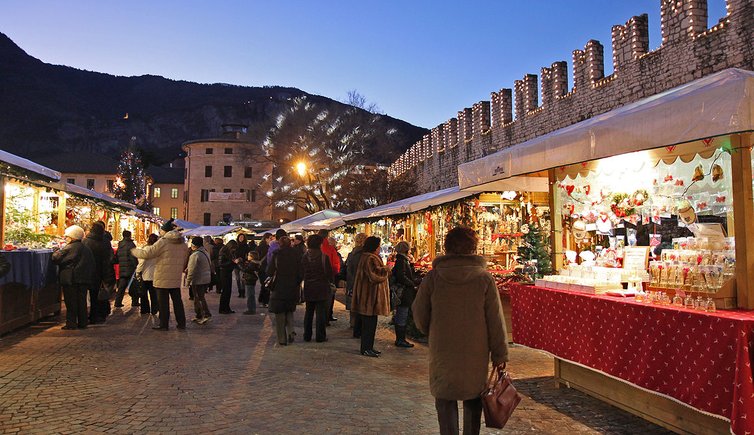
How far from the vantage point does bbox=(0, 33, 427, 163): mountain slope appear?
126750 millimetres

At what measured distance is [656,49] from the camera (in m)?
11.7

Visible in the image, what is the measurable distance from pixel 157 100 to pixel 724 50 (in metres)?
182

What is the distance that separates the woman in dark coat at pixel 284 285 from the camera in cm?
809

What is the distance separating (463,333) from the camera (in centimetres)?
333

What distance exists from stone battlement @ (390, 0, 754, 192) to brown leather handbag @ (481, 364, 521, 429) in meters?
9.16

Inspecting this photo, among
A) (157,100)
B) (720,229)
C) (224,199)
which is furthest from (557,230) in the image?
(157,100)

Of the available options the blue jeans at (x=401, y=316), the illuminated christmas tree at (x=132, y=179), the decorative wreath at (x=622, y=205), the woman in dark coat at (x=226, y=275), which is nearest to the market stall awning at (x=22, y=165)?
the woman in dark coat at (x=226, y=275)

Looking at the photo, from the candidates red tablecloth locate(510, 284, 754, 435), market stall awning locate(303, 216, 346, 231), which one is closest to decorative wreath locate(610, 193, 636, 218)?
red tablecloth locate(510, 284, 754, 435)

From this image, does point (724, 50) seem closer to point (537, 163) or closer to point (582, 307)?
point (537, 163)

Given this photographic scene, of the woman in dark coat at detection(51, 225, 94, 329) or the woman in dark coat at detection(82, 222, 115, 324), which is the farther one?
the woman in dark coat at detection(82, 222, 115, 324)

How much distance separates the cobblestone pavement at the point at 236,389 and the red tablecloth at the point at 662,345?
559mm

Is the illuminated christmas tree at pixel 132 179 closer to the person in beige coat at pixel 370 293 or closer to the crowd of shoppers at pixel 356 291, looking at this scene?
the crowd of shoppers at pixel 356 291

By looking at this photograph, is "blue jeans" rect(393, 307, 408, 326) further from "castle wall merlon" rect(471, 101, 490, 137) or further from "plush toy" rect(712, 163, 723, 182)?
"castle wall merlon" rect(471, 101, 490, 137)

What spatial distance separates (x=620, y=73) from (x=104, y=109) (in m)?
171
